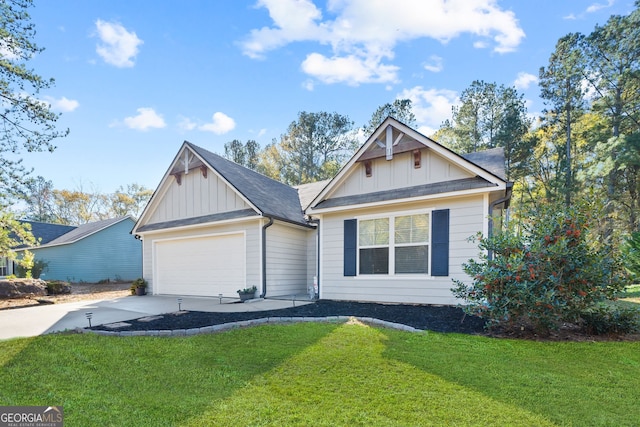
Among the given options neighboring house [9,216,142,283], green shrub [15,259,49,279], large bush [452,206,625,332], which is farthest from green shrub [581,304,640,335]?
green shrub [15,259,49,279]

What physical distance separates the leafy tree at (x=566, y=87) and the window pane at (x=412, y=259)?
17.1 m

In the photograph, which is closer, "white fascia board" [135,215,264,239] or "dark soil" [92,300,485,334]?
"dark soil" [92,300,485,334]

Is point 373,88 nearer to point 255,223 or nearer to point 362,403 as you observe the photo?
point 255,223

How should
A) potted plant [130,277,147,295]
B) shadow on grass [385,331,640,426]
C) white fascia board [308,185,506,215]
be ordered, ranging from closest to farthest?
shadow on grass [385,331,640,426] → white fascia board [308,185,506,215] → potted plant [130,277,147,295]

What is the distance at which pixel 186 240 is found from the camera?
38.3 feet

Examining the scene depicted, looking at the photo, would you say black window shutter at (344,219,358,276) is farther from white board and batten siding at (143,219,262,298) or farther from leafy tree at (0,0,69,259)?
leafy tree at (0,0,69,259)

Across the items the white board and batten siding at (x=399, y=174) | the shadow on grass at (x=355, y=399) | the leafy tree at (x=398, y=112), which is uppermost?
the leafy tree at (x=398, y=112)

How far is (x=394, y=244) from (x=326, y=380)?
17.6 ft

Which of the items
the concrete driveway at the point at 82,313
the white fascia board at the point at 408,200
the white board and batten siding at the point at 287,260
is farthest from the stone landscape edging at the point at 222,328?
the white board and batten siding at the point at 287,260

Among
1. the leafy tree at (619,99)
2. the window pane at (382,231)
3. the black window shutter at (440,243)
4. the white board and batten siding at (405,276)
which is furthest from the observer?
the leafy tree at (619,99)

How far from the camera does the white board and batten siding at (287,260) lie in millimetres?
10039

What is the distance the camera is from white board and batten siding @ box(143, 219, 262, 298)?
10.0 metres

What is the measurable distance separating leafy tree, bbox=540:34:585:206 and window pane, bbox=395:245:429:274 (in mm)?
17119

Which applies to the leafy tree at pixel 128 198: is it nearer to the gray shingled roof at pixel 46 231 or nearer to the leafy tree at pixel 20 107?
the gray shingled roof at pixel 46 231
